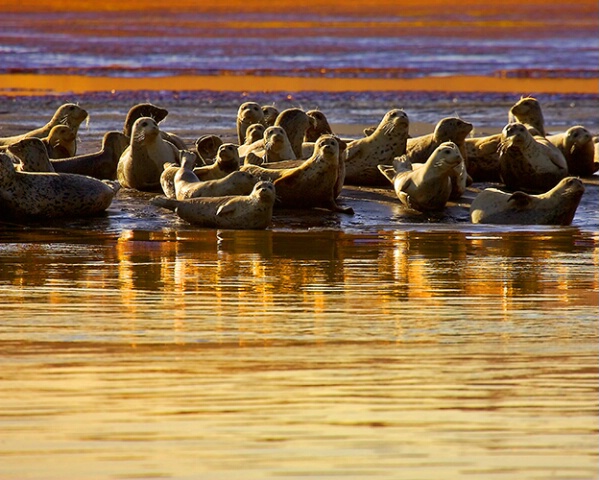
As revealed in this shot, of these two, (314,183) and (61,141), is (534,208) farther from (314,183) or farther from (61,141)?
(61,141)

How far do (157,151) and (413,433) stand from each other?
7157mm

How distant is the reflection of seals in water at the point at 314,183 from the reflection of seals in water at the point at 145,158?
4.60ft

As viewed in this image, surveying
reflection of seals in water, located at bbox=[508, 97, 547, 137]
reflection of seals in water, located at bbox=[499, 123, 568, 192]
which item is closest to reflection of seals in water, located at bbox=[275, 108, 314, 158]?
reflection of seals in water, located at bbox=[499, 123, 568, 192]

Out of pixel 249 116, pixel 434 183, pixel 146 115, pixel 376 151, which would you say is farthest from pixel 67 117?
pixel 434 183

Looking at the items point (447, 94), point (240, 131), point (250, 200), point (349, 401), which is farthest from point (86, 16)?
point (349, 401)

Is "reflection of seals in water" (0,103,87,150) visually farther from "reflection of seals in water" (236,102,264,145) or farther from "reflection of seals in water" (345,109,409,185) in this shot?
"reflection of seals in water" (345,109,409,185)

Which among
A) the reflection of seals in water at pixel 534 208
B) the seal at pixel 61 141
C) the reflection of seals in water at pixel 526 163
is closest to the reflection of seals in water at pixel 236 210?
the reflection of seals in water at pixel 534 208

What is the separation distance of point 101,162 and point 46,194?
1.93m

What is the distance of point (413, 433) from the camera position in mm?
A: 4648

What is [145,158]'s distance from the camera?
37.5 feet

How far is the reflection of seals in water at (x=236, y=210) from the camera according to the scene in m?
9.62

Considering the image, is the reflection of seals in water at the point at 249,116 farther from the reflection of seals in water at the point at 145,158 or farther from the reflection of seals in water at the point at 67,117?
the reflection of seals in water at the point at 145,158

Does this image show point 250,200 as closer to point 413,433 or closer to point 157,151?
point 157,151

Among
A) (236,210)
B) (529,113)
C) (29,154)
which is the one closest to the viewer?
(236,210)
